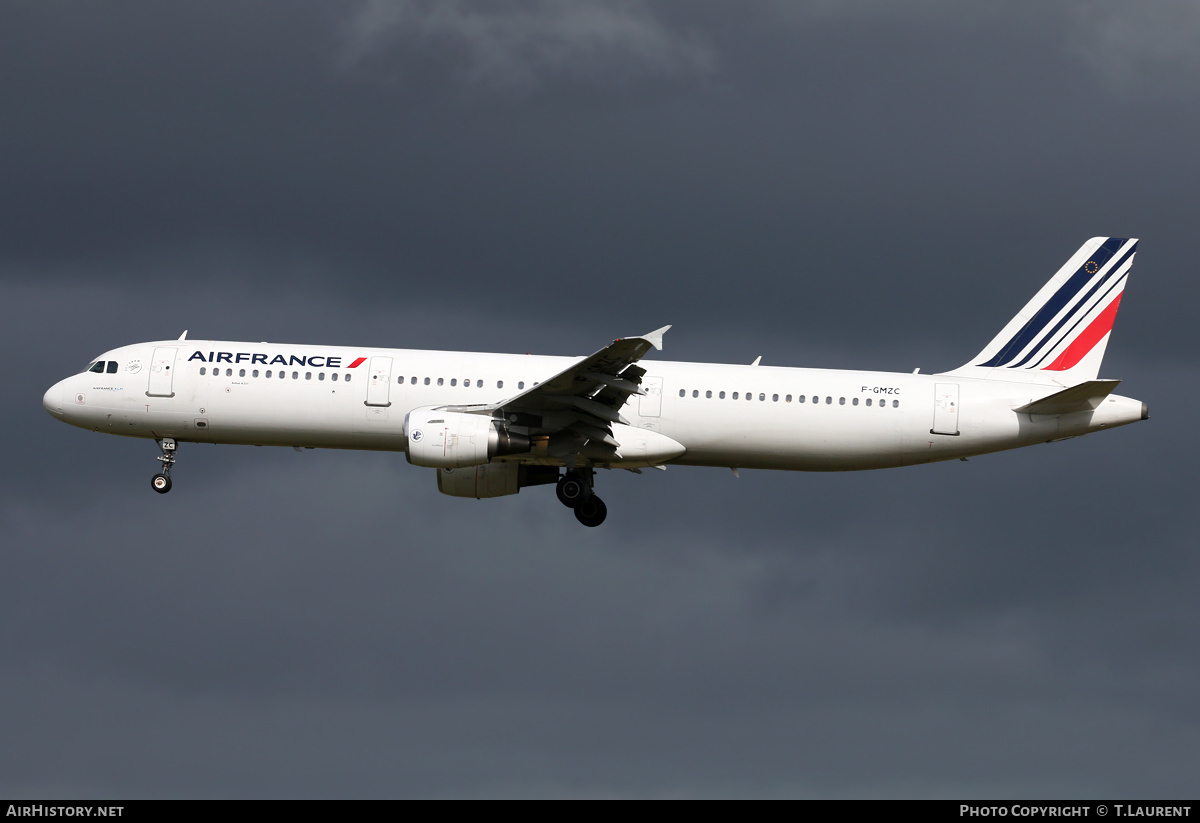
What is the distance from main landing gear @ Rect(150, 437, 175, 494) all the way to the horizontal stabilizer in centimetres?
2697


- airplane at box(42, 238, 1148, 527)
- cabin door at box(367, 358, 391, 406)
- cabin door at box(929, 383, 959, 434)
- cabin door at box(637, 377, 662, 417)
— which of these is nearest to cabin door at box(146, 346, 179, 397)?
airplane at box(42, 238, 1148, 527)

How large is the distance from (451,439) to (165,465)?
1069 cm

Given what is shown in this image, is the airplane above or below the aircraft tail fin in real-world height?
below

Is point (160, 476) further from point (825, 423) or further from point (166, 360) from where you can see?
point (825, 423)

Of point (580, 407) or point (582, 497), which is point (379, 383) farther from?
point (582, 497)

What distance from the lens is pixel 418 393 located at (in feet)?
148

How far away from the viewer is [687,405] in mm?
45125

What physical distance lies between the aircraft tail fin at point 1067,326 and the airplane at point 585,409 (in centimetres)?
140

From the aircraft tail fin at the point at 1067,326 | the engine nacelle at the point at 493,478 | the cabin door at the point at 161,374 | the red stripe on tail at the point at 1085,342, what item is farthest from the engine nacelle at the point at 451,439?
the red stripe on tail at the point at 1085,342

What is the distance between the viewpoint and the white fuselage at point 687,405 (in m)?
45.1

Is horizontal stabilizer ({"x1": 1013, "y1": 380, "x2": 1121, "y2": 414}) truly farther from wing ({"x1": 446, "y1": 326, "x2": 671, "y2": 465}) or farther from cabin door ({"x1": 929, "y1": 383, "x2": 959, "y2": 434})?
wing ({"x1": 446, "y1": 326, "x2": 671, "y2": 465})

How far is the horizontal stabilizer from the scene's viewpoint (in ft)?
143
